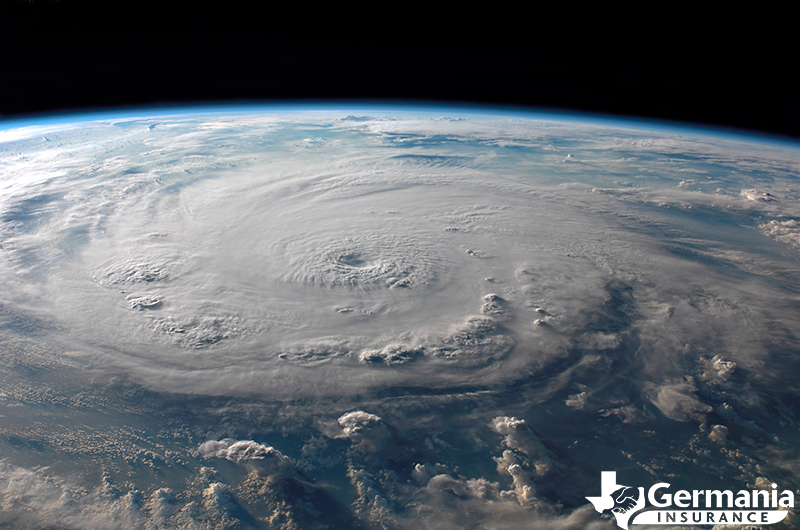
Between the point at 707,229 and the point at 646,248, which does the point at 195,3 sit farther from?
the point at 707,229

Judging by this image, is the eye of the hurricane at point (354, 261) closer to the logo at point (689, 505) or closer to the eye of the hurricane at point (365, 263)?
the eye of the hurricane at point (365, 263)

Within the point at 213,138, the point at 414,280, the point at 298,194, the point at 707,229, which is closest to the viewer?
the point at 414,280

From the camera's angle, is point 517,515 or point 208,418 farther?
point 208,418

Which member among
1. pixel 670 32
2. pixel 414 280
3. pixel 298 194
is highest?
pixel 670 32

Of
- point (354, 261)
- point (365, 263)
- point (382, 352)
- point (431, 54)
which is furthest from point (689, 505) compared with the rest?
point (354, 261)

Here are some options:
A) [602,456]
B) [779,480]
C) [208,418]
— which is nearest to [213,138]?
[208,418]

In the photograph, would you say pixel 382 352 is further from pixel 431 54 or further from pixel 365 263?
pixel 431 54
